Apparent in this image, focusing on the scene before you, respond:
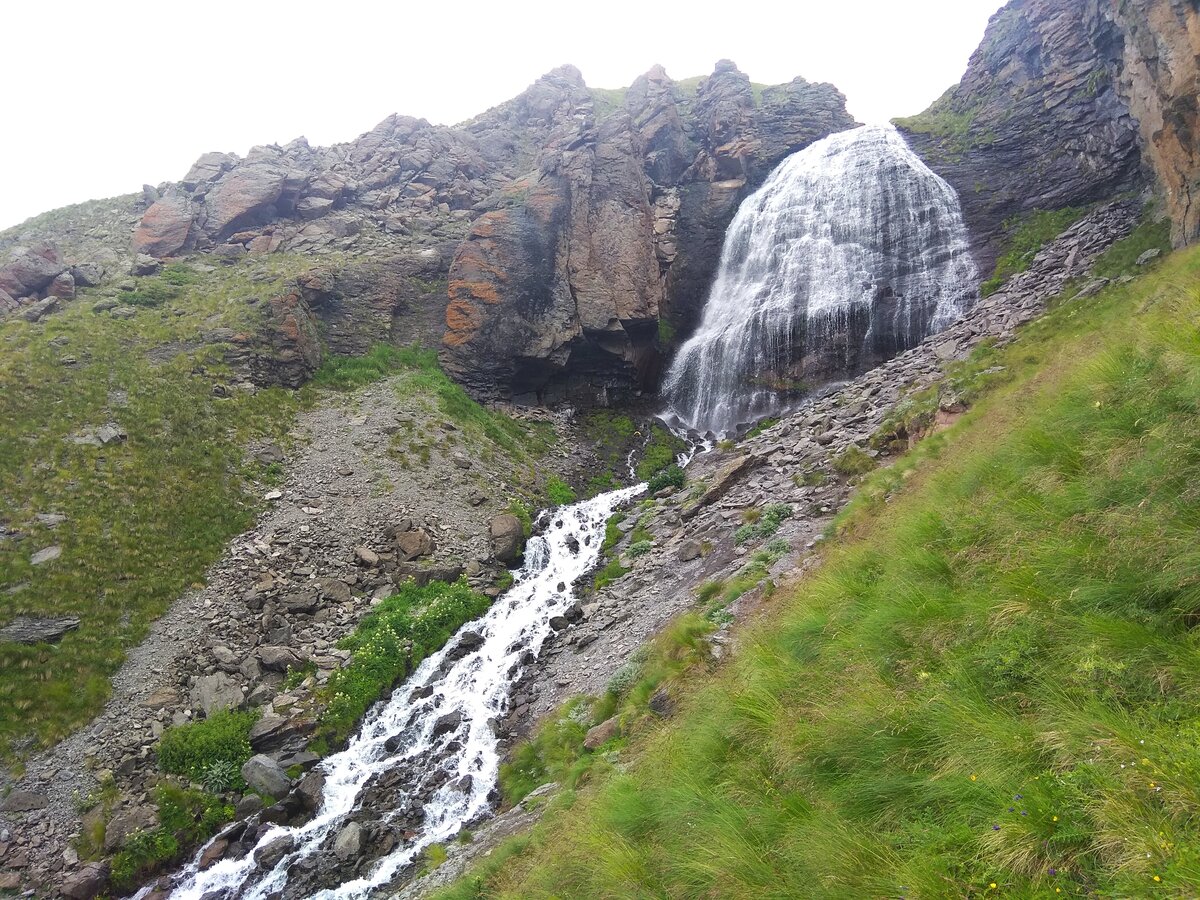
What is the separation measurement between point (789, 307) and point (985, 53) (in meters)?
29.5

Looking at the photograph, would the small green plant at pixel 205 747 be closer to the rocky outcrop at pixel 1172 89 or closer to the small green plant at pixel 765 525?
the small green plant at pixel 765 525

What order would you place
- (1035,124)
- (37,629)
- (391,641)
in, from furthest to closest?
(1035,124)
(391,641)
(37,629)

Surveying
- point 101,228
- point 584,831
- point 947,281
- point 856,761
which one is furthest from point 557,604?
point 101,228

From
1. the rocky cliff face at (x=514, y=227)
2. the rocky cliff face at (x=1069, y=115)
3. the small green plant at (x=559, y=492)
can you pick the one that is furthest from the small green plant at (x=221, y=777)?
the rocky cliff face at (x=1069, y=115)

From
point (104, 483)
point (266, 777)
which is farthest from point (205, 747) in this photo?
point (104, 483)

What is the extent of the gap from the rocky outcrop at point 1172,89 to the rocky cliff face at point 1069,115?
0.15 ft

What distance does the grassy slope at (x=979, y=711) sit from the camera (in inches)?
114

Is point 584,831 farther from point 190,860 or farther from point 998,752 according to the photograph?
point 190,860

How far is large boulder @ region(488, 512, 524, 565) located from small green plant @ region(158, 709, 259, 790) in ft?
29.7

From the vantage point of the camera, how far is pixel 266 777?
12.9 meters

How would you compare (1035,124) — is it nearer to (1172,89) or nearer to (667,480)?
(1172,89)

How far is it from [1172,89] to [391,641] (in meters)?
29.7

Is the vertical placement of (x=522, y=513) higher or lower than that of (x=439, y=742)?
higher

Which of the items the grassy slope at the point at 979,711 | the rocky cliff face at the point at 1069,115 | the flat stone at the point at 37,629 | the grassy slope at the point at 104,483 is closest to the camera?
the grassy slope at the point at 979,711
